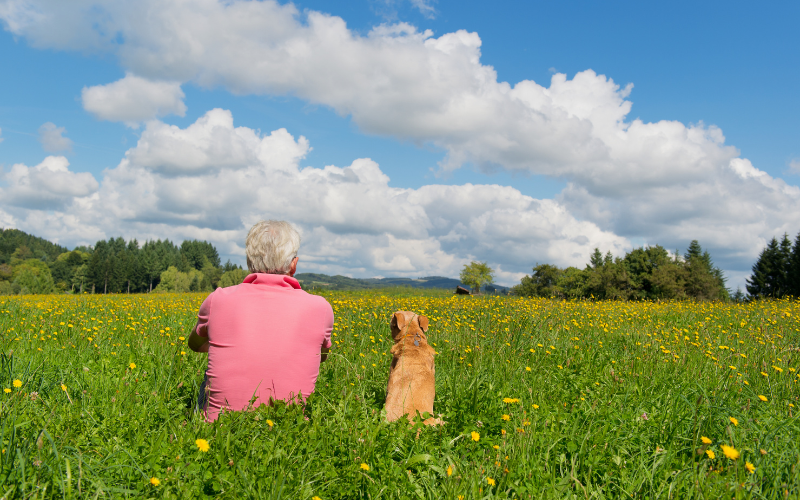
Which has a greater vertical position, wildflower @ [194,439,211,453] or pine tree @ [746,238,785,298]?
pine tree @ [746,238,785,298]

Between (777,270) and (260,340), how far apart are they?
64.2m

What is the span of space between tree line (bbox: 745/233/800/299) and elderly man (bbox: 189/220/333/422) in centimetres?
4702

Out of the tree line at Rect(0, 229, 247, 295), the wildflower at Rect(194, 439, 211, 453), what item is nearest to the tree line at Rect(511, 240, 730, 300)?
the wildflower at Rect(194, 439, 211, 453)

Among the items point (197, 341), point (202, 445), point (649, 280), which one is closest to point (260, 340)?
point (197, 341)

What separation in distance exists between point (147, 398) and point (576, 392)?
3.69 metres

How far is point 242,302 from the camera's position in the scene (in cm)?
257

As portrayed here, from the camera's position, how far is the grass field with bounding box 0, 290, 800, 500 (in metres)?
2.01

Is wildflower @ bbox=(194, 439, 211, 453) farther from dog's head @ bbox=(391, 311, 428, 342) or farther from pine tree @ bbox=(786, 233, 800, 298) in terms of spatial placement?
pine tree @ bbox=(786, 233, 800, 298)

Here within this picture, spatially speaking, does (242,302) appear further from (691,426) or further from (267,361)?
(691,426)

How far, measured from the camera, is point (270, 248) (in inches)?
112

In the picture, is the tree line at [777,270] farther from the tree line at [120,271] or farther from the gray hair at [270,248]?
the tree line at [120,271]

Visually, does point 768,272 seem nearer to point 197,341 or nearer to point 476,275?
point 476,275

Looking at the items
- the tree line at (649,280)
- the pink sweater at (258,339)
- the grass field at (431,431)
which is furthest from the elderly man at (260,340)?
the tree line at (649,280)

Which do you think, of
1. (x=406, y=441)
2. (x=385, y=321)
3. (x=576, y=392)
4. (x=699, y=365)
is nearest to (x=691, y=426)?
(x=576, y=392)
